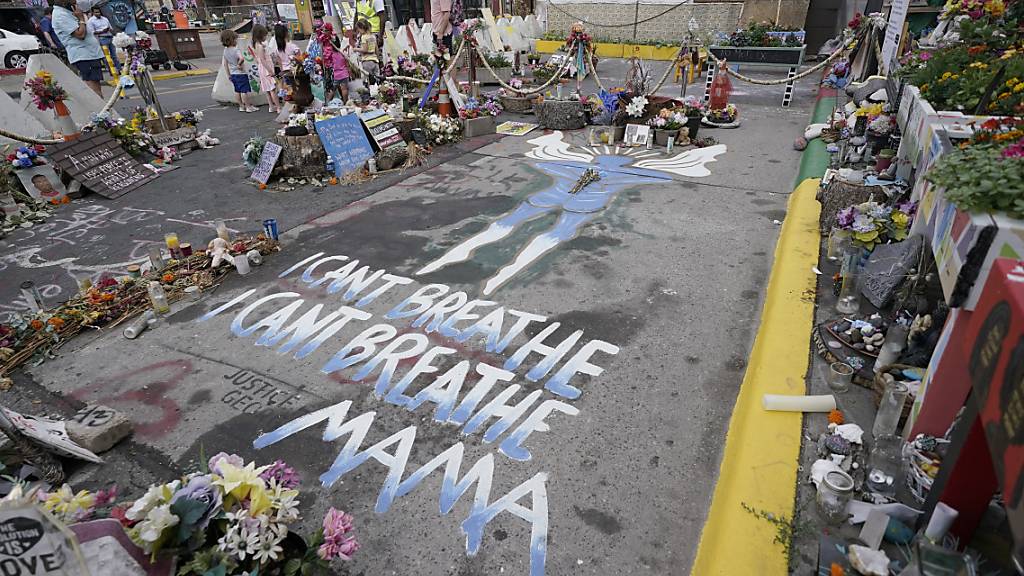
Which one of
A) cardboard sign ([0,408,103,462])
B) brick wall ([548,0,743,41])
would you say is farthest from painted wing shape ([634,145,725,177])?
brick wall ([548,0,743,41])

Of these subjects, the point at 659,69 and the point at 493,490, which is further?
the point at 659,69

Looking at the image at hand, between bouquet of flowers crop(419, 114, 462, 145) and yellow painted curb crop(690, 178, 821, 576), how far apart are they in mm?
7374

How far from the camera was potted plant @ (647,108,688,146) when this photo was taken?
34.4ft

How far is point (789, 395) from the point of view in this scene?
3.85m

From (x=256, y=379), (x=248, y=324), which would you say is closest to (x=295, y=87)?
(x=248, y=324)

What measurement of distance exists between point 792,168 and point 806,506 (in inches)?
294

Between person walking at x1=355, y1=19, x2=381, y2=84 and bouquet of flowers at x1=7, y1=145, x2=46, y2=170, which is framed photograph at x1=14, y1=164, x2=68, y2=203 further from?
person walking at x1=355, y1=19, x2=381, y2=84

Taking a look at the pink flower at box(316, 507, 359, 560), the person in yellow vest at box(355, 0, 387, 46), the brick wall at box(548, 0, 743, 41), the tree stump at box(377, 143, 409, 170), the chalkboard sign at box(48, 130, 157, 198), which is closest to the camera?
the pink flower at box(316, 507, 359, 560)

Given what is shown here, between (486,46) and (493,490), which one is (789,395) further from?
(486,46)

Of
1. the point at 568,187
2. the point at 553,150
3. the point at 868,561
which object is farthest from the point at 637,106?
the point at 868,561

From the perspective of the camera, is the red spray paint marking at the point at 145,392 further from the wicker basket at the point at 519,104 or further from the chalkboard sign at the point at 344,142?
the wicker basket at the point at 519,104

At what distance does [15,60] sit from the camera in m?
21.4

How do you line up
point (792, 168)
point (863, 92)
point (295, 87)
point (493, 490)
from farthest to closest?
point (295, 87) → point (863, 92) → point (792, 168) → point (493, 490)

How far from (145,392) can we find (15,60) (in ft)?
82.7
